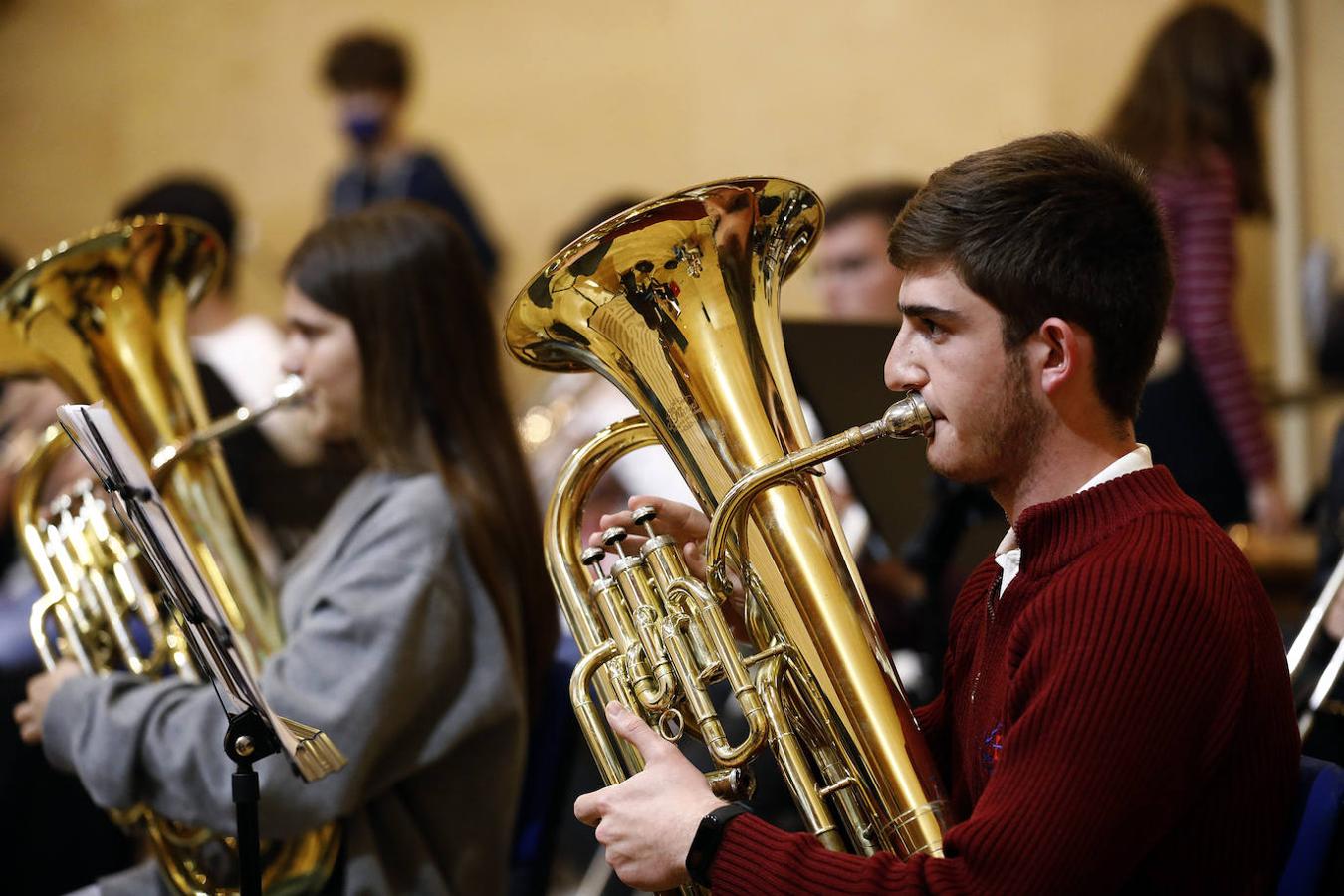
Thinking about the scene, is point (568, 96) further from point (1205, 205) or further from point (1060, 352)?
point (1060, 352)

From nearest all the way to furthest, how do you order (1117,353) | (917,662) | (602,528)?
(1117,353) → (602,528) → (917,662)

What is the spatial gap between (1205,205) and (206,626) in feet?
7.49

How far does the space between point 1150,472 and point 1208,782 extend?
0.24m

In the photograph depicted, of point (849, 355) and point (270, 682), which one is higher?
point (849, 355)

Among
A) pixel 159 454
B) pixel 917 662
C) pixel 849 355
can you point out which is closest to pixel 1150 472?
pixel 849 355

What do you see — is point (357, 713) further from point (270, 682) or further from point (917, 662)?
point (917, 662)

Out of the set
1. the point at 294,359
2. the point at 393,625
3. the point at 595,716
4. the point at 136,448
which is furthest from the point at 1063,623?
the point at 136,448

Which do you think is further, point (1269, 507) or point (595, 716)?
point (1269, 507)

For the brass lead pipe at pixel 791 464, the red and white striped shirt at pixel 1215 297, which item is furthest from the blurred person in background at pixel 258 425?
the red and white striped shirt at pixel 1215 297

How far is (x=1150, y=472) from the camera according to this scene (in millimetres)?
1141

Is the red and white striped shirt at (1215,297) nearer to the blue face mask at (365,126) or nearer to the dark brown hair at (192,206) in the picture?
the dark brown hair at (192,206)

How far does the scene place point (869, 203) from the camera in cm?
289

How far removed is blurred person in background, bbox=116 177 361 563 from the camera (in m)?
2.85

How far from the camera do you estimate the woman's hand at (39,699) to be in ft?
5.70
